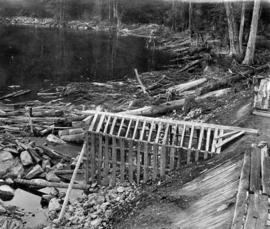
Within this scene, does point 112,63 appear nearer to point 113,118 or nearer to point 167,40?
point 167,40

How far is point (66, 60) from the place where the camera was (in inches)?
1775

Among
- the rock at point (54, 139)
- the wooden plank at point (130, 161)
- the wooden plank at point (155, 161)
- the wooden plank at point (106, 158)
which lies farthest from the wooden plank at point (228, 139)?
the rock at point (54, 139)

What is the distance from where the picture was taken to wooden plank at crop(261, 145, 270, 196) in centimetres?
881

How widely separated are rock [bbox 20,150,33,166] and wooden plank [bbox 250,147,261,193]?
8820 millimetres

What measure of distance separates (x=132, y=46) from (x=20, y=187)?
46828 millimetres

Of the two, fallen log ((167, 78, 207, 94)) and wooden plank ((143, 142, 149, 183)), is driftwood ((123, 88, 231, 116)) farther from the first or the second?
wooden plank ((143, 142, 149, 183))

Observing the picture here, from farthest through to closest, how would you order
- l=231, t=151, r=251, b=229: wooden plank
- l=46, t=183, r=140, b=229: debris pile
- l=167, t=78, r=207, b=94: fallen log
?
l=167, t=78, r=207, b=94: fallen log
l=46, t=183, r=140, b=229: debris pile
l=231, t=151, r=251, b=229: wooden plank

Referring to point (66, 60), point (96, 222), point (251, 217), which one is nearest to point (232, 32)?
point (66, 60)

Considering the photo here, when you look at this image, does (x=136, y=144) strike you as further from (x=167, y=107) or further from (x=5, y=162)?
(x=167, y=107)

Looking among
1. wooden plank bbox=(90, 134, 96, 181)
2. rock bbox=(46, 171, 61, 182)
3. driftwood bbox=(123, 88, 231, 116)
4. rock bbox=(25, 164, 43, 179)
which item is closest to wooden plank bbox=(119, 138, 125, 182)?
wooden plank bbox=(90, 134, 96, 181)

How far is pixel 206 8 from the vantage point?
5719 centimetres

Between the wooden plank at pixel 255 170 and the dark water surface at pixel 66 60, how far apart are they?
23338 mm

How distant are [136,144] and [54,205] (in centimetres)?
377

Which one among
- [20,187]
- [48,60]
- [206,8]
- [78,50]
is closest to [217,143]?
[20,187]
